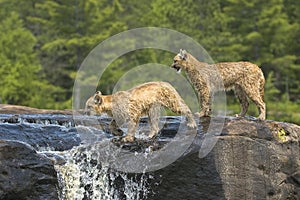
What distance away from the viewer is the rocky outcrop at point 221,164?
895 cm

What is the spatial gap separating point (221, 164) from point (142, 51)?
82.6 feet

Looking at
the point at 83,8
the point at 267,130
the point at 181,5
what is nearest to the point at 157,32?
the point at 181,5

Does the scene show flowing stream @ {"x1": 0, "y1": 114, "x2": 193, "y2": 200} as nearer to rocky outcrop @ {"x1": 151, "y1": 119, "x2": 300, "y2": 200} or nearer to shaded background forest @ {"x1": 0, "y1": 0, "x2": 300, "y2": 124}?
rocky outcrop @ {"x1": 151, "y1": 119, "x2": 300, "y2": 200}

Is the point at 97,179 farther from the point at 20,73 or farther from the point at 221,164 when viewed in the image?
the point at 20,73

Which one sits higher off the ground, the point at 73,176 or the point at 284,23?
the point at 284,23

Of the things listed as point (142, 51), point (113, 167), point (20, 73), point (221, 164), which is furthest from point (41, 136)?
point (142, 51)

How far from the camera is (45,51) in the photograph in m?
37.8

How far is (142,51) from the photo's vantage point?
34.9 meters

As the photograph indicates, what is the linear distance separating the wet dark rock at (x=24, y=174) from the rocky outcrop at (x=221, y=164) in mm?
14

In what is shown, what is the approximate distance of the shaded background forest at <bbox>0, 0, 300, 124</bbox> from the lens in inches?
1275

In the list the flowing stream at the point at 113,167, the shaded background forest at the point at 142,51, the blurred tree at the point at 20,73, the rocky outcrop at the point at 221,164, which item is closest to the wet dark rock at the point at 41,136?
the rocky outcrop at the point at 221,164

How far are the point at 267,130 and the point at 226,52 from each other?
2288 cm

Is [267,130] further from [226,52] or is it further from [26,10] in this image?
[26,10]

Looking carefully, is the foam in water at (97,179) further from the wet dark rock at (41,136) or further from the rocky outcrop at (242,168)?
the wet dark rock at (41,136)
